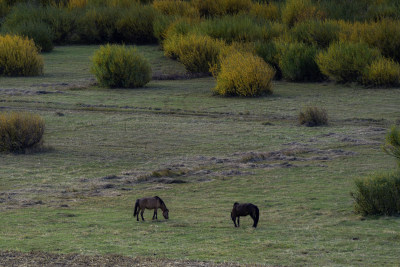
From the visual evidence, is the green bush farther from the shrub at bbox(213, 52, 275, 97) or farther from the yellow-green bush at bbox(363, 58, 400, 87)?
the yellow-green bush at bbox(363, 58, 400, 87)

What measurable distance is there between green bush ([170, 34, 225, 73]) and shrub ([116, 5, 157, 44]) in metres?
6.98

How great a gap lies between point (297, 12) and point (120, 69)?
1240 cm

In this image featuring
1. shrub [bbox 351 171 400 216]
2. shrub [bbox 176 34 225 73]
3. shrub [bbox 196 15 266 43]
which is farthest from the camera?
shrub [bbox 196 15 266 43]

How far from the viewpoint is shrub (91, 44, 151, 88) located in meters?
24.9

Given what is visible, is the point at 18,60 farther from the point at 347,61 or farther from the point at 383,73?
the point at 383,73

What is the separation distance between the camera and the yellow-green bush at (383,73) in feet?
77.6

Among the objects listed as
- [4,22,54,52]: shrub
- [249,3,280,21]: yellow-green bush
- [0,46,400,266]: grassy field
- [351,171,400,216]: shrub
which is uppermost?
[249,3,280,21]: yellow-green bush

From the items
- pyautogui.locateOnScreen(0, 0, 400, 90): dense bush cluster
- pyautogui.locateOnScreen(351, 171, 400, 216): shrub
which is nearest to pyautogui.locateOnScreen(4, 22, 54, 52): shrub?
pyautogui.locateOnScreen(0, 0, 400, 90): dense bush cluster

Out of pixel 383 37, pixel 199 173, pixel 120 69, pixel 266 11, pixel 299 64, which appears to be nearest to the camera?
pixel 199 173

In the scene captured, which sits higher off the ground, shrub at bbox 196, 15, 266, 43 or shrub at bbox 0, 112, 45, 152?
shrub at bbox 196, 15, 266, 43

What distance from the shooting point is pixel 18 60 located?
27.1 m

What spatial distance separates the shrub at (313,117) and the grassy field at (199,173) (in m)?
0.31

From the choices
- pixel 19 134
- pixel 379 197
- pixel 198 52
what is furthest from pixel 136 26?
pixel 379 197

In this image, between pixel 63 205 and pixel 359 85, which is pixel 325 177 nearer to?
pixel 63 205
